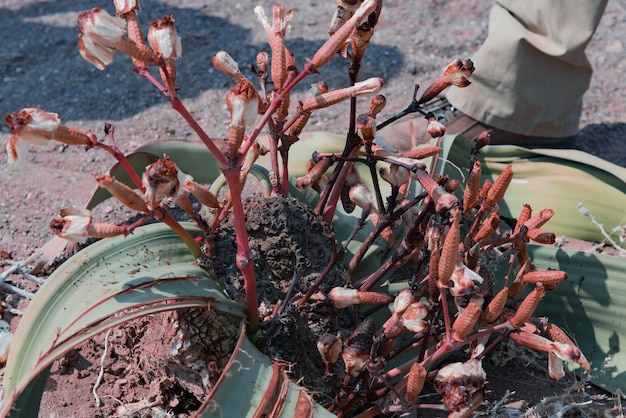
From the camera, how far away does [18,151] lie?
797mm

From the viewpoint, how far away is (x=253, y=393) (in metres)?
0.89

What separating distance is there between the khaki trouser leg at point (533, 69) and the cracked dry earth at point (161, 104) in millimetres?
314

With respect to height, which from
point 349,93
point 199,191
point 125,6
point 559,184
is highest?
point 125,6

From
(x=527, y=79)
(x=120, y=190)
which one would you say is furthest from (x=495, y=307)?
(x=527, y=79)

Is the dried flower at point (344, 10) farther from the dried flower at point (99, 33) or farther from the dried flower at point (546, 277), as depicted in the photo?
the dried flower at point (546, 277)

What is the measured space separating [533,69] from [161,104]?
1.23 meters

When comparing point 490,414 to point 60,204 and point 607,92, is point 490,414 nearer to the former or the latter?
point 60,204

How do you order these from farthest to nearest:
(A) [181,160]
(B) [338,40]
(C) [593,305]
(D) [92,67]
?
(D) [92,67] < (A) [181,160] < (C) [593,305] < (B) [338,40]

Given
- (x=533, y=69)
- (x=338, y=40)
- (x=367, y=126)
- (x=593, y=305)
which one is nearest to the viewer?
(x=338, y=40)

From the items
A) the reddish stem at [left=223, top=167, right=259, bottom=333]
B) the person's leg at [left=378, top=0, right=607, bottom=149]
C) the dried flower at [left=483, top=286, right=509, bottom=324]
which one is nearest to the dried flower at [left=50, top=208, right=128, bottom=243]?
the reddish stem at [left=223, top=167, right=259, bottom=333]

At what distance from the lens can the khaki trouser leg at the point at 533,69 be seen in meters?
1.92

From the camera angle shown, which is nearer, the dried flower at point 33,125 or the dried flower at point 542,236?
the dried flower at point 33,125

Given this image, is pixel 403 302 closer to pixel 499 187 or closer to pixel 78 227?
pixel 499 187

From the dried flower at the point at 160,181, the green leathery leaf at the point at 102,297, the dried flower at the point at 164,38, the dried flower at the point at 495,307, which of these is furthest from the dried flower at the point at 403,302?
the dried flower at the point at 164,38
